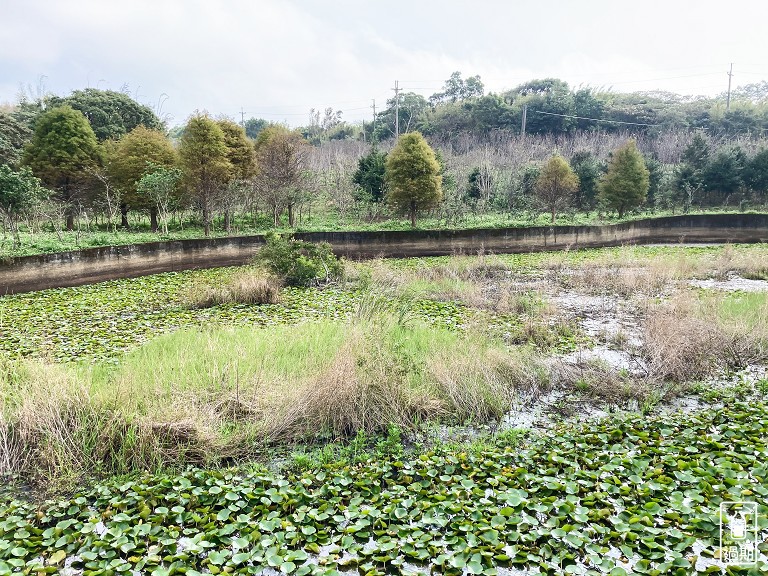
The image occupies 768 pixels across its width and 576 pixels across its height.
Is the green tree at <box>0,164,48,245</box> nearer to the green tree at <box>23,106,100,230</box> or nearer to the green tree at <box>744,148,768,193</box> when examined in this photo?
the green tree at <box>23,106,100,230</box>

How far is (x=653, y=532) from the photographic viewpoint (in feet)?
10.6

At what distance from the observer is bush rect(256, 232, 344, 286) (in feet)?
38.0

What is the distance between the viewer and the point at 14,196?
47.8 feet

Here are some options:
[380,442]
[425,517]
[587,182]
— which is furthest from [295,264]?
[587,182]

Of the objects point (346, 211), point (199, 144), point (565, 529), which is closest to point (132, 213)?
point (199, 144)

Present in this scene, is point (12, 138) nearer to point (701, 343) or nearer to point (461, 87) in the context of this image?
point (701, 343)

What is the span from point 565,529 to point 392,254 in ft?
49.4

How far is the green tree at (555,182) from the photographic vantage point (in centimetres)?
2380

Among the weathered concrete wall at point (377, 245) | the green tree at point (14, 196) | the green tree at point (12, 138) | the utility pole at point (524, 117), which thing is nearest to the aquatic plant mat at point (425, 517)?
the weathered concrete wall at point (377, 245)

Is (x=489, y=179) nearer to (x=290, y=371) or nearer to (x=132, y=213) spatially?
(x=132, y=213)

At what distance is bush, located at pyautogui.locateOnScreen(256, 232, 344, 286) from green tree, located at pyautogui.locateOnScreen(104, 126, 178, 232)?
30.5ft

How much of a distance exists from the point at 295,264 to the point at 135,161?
10.8 metres

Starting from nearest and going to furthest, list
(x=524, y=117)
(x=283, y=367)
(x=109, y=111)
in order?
(x=283, y=367), (x=109, y=111), (x=524, y=117)

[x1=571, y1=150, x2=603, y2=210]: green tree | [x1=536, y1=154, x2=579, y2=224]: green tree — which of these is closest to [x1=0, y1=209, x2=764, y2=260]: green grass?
[x1=571, y1=150, x2=603, y2=210]: green tree
